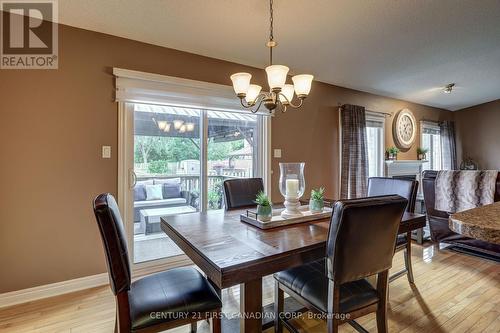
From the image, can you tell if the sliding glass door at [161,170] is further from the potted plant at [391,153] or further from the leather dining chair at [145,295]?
the potted plant at [391,153]

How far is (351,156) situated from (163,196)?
2.90 meters

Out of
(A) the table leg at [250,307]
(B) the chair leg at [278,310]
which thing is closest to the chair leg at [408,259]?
(B) the chair leg at [278,310]

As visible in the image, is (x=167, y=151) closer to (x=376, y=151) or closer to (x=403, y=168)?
(x=376, y=151)

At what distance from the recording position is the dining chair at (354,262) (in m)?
1.20

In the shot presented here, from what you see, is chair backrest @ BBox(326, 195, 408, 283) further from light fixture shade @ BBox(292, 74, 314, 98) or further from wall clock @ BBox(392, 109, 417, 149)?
wall clock @ BBox(392, 109, 417, 149)

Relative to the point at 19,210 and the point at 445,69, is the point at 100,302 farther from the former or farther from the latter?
the point at 445,69

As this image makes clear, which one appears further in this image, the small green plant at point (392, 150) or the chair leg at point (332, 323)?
the small green plant at point (392, 150)

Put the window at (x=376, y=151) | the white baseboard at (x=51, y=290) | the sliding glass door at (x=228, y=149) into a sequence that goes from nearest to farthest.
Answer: the white baseboard at (x=51, y=290) < the sliding glass door at (x=228, y=149) < the window at (x=376, y=151)

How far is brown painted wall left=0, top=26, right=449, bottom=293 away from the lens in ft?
7.09

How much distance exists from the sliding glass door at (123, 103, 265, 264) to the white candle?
1.45m

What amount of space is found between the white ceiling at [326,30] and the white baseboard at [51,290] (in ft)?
7.57

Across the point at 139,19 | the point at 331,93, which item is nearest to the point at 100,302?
the point at 139,19

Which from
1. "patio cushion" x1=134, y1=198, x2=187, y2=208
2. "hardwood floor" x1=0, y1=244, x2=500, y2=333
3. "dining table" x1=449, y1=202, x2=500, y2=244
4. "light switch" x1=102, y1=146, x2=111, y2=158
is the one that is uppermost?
"light switch" x1=102, y1=146, x2=111, y2=158

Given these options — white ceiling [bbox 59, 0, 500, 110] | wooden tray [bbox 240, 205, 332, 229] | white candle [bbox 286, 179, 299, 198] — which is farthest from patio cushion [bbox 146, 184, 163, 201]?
white candle [bbox 286, 179, 299, 198]
